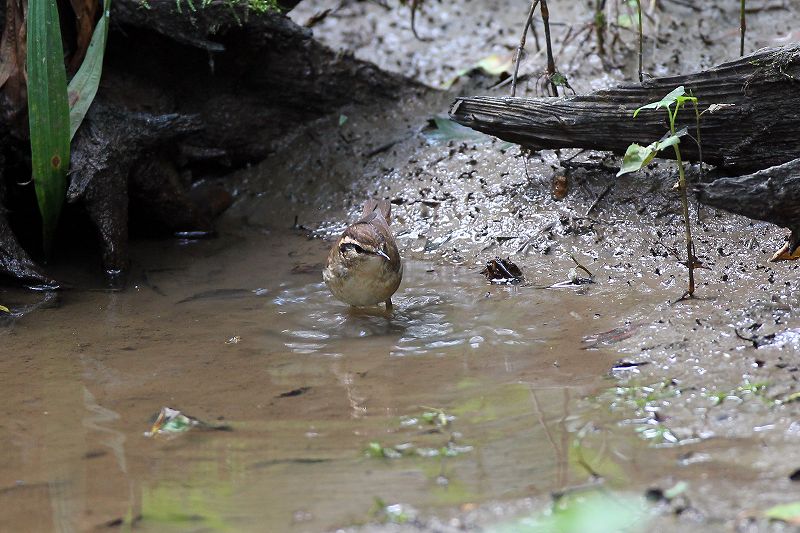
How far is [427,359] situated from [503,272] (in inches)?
59.3

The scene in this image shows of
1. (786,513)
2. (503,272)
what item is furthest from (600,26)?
(786,513)

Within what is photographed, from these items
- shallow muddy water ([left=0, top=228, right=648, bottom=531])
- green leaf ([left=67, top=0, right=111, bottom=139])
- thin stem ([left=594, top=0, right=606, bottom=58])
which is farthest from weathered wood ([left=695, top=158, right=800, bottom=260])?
green leaf ([left=67, top=0, right=111, bottom=139])

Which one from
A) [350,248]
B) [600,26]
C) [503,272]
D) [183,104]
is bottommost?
[503,272]

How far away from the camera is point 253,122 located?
8547 millimetres

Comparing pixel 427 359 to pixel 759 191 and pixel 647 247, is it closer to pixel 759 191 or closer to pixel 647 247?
pixel 759 191

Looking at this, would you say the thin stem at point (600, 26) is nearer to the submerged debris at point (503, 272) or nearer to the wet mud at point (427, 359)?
the wet mud at point (427, 359)

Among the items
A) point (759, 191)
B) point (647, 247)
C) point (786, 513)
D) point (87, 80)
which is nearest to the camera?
point (786, 513)

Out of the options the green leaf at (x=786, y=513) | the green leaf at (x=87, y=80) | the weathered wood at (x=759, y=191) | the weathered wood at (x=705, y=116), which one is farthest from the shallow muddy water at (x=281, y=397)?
the green leaf at (x=87, y=80)

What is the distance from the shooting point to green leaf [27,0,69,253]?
19.8 ft

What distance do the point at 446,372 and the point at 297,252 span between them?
287 cm

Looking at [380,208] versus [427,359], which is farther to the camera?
[380,208]

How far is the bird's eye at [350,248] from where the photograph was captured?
5.56m

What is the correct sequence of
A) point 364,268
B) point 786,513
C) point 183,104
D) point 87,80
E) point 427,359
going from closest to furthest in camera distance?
point 786,513 → point 427,359 → point 364,268 → point 87,80 → point 183,104

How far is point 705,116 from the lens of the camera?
5785 millimetres
